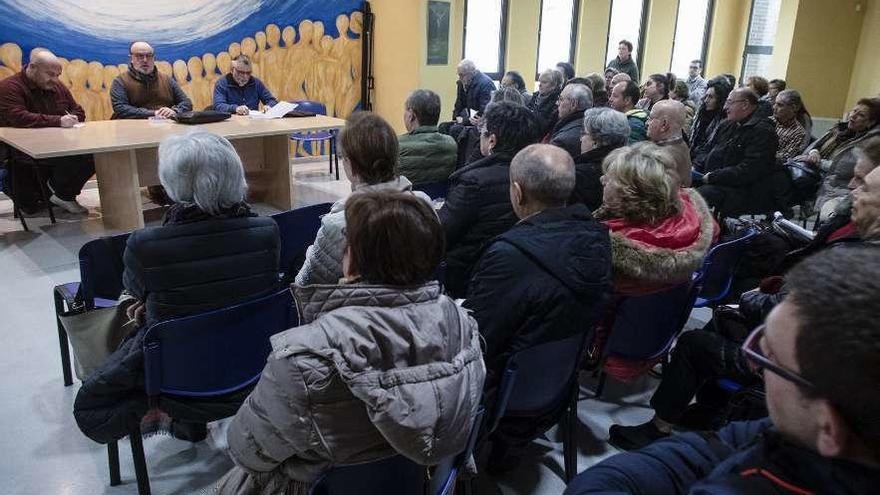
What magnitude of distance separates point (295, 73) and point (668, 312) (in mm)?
5829

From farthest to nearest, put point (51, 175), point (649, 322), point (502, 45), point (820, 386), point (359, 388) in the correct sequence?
point (502, 45) → point (51, 175) → point (649, 322) → point (359, 388) → point (820, 386)

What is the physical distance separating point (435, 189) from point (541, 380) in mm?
2270

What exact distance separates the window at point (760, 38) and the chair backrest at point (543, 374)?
11212mm

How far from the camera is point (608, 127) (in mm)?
3342

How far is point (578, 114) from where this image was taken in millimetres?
4391

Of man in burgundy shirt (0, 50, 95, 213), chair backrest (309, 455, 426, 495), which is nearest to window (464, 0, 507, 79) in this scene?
man in burgundy shirt (0, 50, 95, 213)

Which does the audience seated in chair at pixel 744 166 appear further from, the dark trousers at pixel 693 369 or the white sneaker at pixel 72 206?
the white sneaker at pixel 72 206

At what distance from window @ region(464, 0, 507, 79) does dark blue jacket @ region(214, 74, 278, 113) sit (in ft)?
11.6

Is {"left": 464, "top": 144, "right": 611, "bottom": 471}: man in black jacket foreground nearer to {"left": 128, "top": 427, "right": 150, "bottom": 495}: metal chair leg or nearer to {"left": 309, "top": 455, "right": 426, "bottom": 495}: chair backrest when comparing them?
{"left": 309, "top": 455, "right": 426, "bottom": 495}: chair backrest

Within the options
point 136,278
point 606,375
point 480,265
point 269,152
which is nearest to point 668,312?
point 606,375

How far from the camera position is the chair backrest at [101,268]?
92.8 inches

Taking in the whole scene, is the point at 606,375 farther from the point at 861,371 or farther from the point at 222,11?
the point at 222,11

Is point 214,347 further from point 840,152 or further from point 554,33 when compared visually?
point 554,33

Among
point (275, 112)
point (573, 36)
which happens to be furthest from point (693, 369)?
point (573, 36)
